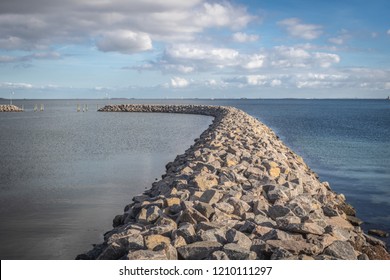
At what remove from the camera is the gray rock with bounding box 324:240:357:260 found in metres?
4.84

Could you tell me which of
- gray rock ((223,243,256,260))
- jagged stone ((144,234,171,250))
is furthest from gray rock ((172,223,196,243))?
gray rock ((223,243,256,260))

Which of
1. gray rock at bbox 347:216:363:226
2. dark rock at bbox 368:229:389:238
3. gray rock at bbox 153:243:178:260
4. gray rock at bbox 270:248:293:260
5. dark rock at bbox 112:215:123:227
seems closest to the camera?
gray rock at bbox 270:248:293:260

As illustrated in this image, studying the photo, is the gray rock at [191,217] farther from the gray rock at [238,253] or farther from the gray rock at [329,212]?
the gray rock at [329,212]

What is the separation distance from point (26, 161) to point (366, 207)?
10892mm

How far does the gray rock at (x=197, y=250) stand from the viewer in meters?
4.77

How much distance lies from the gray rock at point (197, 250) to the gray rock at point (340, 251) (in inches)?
50.6

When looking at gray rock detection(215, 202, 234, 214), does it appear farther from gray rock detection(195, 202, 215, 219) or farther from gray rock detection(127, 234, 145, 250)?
gray rock detection(127, 234, 145, 250)

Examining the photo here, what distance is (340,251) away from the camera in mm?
4895

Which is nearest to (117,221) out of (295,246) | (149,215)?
(149,215)

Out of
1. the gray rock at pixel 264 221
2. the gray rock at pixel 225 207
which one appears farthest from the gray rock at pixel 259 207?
the gray rock at pixel 225 207

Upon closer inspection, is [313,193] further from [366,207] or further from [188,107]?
[188,107]

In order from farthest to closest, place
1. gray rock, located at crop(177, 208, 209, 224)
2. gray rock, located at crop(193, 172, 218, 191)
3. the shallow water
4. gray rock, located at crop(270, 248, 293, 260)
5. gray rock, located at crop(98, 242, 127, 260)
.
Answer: gray rock, located at crop(193, 172, 218, 191), the shallow water, gray rock, located at crop(177, 208, 209, 224), gray rock, located at crop(98, 242, 127, 260), gray rock, located at crop(270, 248, 293, 260)

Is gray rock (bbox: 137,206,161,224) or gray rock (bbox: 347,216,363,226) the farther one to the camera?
gray rock (bbox: 347,216,363,226)
